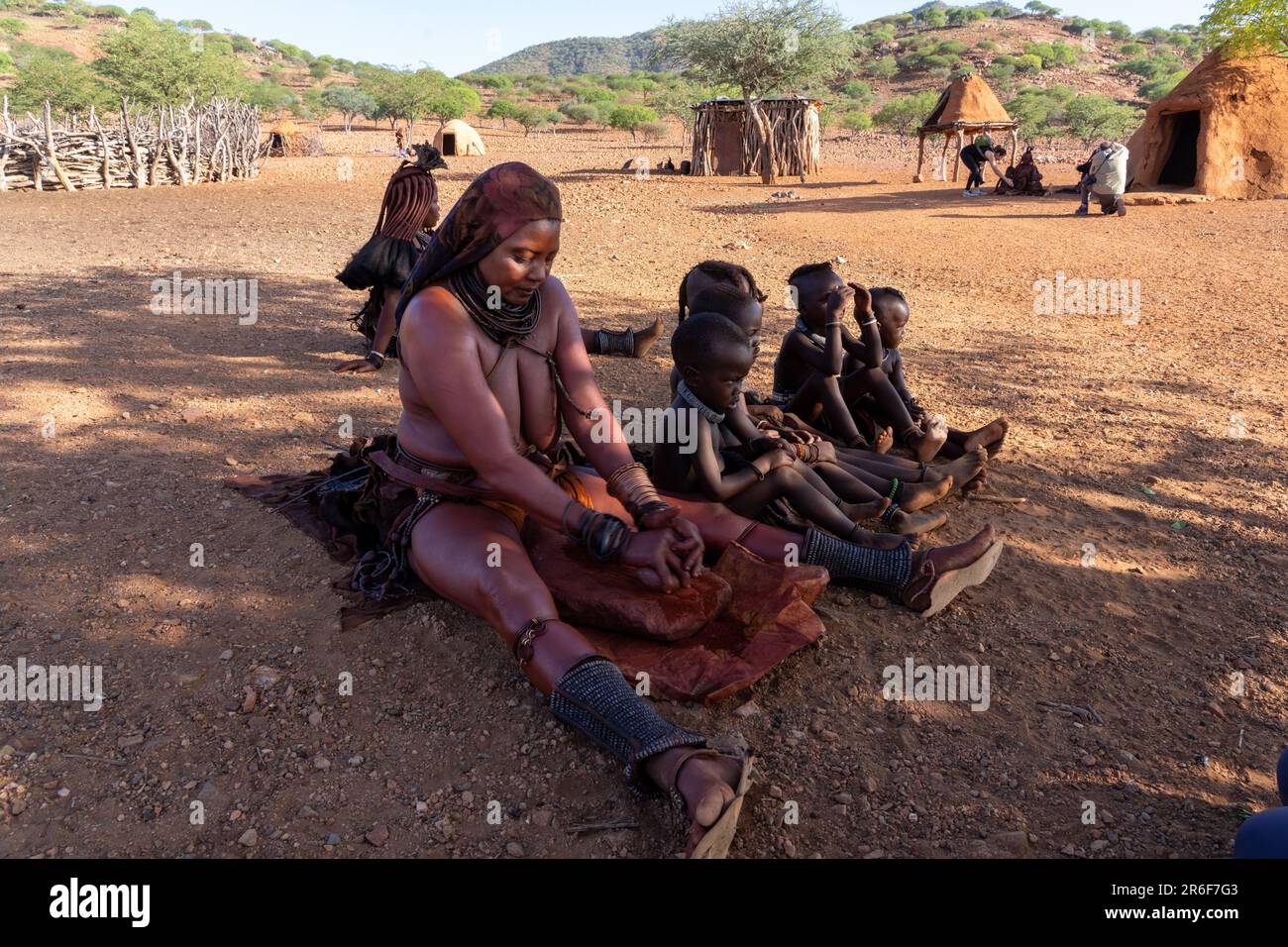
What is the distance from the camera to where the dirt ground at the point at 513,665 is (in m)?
2.15

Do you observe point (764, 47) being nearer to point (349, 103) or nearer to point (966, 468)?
point (966, 468)

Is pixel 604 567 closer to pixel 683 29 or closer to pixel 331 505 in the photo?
pixel 331 505

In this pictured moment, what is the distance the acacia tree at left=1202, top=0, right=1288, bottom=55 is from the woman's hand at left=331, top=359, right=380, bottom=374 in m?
16.3

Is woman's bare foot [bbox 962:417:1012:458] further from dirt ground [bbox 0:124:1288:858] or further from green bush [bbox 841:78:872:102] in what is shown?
green bush [bbox 841:78:872:102]

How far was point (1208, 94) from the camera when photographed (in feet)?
47.4

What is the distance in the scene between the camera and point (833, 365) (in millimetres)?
3998

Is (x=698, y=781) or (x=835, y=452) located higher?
(x=835, y=452)

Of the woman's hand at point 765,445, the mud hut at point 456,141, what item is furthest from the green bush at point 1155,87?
the woman's hand at point 765,445

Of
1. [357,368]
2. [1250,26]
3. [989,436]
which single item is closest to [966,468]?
[989,436]

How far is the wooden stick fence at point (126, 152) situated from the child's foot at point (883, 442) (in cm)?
1500

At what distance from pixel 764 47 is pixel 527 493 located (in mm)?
21121

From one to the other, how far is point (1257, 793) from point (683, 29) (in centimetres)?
2317

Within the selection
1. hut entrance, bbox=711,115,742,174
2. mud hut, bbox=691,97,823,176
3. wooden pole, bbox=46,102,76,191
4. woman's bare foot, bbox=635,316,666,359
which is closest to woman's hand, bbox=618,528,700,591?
woman's bare foot, bbox=635,316,666,359

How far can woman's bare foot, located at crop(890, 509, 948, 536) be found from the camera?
347 centimetres
